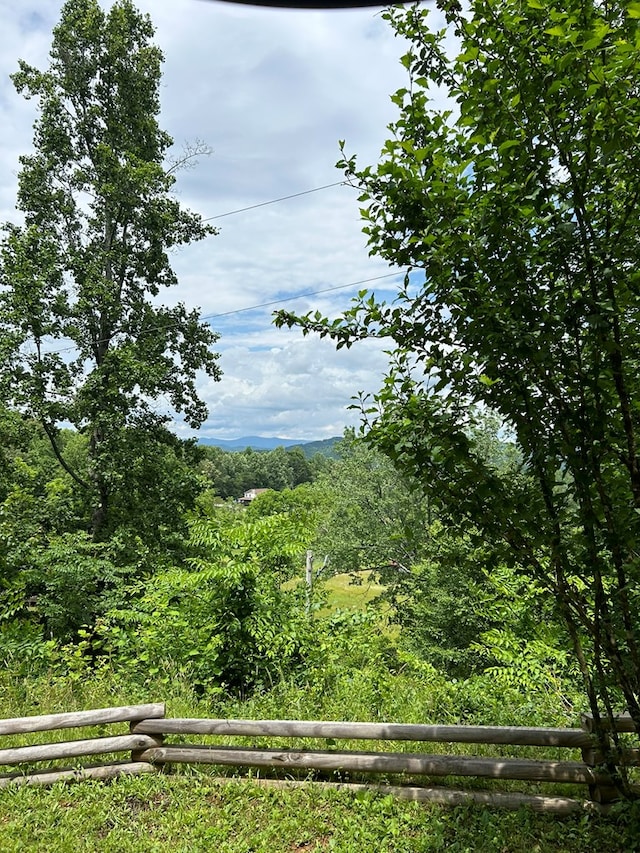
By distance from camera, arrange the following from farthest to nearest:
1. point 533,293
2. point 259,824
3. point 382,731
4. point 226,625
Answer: point 226,625
point 382,731
point 259,824
point 533,293

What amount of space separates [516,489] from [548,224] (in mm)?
1245

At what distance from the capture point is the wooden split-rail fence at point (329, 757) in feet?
10.1

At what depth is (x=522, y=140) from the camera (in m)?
2.07

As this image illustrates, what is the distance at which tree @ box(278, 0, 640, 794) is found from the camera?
6.51 feet

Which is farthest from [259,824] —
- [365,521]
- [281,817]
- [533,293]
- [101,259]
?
[365,521]

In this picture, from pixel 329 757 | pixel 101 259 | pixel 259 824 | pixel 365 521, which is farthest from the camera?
pixel 365 521

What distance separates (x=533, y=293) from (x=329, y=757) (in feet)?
10.6

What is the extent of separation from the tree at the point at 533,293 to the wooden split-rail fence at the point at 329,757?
453 mm

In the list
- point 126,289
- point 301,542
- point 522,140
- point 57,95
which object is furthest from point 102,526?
point 522,140

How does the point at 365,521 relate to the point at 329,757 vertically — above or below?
below

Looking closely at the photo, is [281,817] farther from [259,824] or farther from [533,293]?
[533,293]

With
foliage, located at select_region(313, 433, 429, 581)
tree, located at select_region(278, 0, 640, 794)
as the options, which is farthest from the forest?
foliage, located at select_region(313, 433, 429, 581)

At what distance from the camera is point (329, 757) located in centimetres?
348

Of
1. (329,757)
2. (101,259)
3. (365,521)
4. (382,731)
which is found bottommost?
(365,521)
